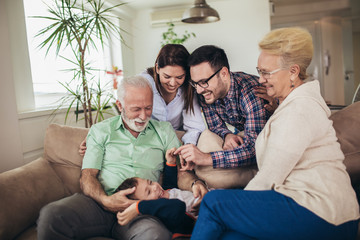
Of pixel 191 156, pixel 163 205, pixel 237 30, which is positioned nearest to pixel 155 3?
pixel 237 30

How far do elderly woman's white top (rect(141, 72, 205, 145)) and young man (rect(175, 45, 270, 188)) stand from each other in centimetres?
12

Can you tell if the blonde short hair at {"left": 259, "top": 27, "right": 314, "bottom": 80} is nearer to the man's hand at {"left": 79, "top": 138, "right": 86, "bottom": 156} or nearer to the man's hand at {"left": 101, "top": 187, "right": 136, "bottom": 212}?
the man's hand at {"left": 101, "top": 187, "right": 136, "bottom": 212}

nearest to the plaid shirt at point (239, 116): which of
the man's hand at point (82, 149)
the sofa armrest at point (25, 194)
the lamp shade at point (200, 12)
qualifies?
the man's hand at point (82, 149)

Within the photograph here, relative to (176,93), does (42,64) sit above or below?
above

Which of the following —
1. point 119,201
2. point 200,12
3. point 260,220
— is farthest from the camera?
point 200,12

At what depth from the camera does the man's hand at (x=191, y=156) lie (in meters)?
1.78

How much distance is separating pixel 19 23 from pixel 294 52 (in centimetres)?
247

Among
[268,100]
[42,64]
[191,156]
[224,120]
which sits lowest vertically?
[191,156]

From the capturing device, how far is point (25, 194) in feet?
5.61

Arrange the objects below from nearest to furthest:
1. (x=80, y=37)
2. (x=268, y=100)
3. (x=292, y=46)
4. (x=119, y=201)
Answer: (x=292, y=46) → (x=119, y=201) → (x=268, y=100) → (x=80, y=37)

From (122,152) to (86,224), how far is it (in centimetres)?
49

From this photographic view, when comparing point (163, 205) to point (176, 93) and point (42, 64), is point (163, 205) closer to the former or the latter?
point (176, 93)

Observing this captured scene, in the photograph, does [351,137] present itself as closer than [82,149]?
Yes

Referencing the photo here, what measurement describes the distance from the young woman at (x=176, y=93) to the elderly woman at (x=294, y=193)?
88 cm
